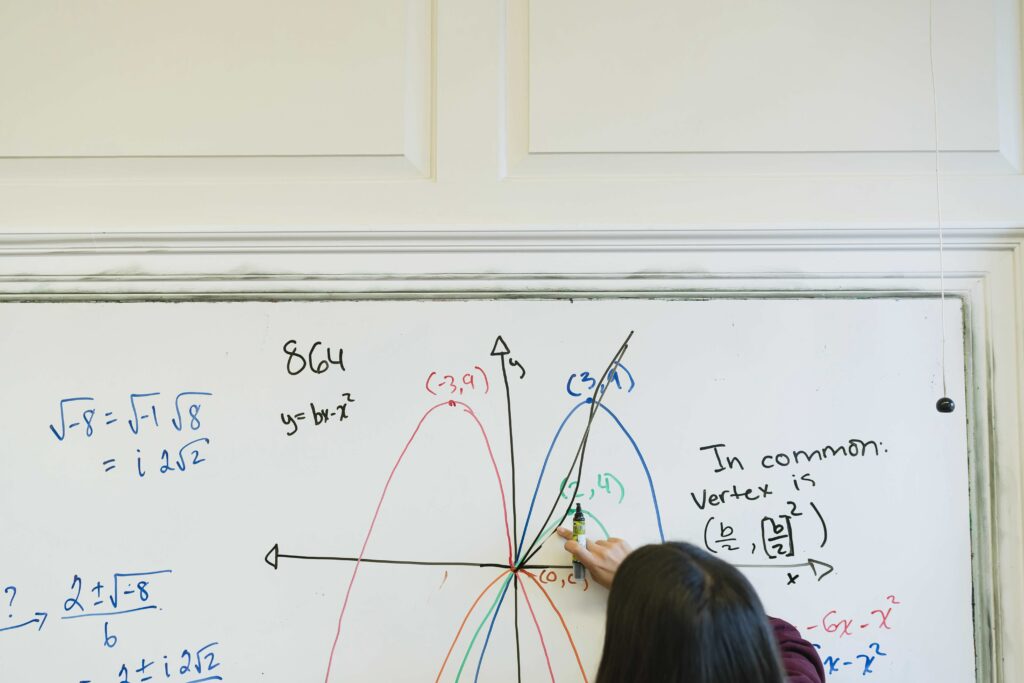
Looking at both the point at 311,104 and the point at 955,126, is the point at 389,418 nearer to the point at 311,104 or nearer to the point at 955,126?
the point at 311,104

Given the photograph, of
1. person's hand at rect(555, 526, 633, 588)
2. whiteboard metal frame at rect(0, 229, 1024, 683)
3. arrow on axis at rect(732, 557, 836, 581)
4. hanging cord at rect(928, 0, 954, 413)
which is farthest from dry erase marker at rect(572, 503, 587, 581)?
hanging cord at rect(928, 0, 954, 413)

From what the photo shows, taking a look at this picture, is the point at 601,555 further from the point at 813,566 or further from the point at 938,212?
the point at 938,212

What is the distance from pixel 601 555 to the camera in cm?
106

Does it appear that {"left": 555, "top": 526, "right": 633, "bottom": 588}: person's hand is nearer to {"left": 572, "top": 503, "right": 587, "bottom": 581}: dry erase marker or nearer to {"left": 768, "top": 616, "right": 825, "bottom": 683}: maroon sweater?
{"left": 572, "top": 503, "right": 587, "bottom": 581}: dry erase marker

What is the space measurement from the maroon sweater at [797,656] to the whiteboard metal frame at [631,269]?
0.38 m

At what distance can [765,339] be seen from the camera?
1.12m

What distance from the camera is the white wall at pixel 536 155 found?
112cm

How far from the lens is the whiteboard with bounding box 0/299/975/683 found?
1.09 m

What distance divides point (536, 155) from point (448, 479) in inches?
20.8

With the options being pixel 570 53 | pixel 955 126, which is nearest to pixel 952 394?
pixel 955 126

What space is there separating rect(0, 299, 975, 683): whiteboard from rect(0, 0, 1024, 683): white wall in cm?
7

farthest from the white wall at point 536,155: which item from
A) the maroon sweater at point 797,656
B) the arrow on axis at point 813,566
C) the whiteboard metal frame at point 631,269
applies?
the maroon sweater at point 797,656

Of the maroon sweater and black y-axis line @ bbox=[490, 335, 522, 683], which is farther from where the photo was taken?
black y-axis line @ bbox=[490, 335, 522, 683]

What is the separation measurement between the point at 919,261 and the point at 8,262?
57.4 inches
